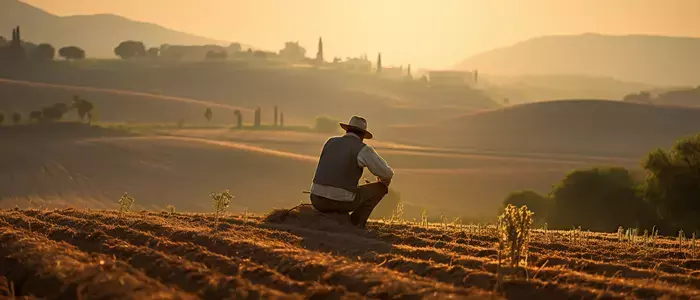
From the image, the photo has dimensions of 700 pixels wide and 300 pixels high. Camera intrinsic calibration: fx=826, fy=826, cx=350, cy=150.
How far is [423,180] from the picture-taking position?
68312 millimetres

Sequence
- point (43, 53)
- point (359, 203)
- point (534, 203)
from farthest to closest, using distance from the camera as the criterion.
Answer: point (43, 53)
point (534, 203)
point (359, 203)

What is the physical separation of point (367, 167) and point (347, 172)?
0.31m

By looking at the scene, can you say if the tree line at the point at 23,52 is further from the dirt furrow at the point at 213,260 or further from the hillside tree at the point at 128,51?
the dirt furrow at the point at 213,260

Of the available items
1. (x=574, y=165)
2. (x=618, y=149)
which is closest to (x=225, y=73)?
(x=618, y=149)

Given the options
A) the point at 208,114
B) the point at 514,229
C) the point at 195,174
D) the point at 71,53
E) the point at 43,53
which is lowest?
the point at 195,174

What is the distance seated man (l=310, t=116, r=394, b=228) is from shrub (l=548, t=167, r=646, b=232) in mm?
24758

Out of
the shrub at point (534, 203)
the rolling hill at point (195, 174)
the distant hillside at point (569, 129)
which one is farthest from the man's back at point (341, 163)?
the distant hillside at point (569, 129)

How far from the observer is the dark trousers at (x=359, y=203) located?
1081 cm

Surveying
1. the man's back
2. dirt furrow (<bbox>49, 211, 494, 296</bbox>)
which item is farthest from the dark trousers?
dirt furrow (<bbox>49, 211, 494, 296</bbox>)

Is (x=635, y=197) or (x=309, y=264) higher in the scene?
(x=309, y=264)

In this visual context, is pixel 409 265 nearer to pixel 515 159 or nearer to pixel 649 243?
pixel 649 243

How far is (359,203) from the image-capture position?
1088 cm

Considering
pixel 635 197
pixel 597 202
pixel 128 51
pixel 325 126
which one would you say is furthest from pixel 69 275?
pixel 128 51

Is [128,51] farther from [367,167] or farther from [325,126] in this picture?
[367,167]
